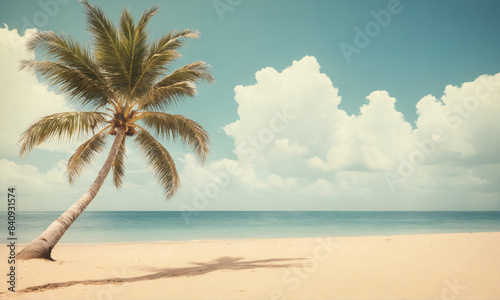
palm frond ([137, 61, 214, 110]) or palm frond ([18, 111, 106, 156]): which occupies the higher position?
palm frond ([137, 61, 214, 110])

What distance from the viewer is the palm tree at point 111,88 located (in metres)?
8.58

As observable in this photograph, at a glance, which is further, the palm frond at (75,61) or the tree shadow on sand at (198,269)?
the palm frond at (75,61)

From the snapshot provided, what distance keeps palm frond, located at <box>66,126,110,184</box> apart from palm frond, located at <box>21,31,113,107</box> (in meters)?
1.27

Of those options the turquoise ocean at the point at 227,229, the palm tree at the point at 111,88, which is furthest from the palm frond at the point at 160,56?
the turquoise ocean at the point at 227,229

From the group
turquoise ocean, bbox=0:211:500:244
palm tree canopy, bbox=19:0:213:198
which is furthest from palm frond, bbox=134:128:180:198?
turquoise ocean, bbox=0:211:500:244

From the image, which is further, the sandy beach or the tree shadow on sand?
the tree shadow on sand

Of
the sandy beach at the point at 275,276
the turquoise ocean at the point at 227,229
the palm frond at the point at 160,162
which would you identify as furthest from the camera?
the turquoise ocean at the point at 227,229

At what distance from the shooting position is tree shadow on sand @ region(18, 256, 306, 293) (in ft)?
20.9

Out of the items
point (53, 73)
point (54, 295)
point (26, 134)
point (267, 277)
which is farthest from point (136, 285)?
point (53, 73)

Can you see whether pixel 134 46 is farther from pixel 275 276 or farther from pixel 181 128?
pixel 275 276

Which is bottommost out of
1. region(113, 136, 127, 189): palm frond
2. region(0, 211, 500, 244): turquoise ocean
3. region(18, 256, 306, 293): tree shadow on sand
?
region(0, 211, 500, 244): turquoise ocean

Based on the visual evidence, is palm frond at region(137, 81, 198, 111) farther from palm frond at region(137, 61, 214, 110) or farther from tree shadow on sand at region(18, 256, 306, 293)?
tree shadow on sand at region(18, 256, 306, 293)

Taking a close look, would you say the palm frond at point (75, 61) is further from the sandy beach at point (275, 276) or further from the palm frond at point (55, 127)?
the sandy beach at point (275, 276)

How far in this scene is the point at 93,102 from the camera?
9.44 meters
